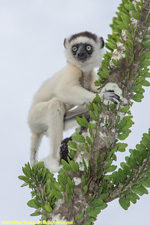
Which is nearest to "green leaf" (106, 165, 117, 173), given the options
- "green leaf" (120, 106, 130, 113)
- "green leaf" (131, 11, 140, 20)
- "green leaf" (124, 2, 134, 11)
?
"green leaf" (120, 106, 130, 113)

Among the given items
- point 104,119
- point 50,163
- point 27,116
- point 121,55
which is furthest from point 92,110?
point 27,116

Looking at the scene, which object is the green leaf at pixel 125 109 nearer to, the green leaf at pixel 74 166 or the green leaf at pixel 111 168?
the green leaf at pixel 111 168

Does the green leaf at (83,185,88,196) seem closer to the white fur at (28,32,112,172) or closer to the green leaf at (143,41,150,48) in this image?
the green leaf at (143,41,150,48)

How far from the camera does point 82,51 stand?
749 cm

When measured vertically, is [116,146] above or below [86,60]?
below

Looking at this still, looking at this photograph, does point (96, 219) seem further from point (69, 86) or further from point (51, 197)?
point (69, 86)

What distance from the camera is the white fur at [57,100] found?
237 inches

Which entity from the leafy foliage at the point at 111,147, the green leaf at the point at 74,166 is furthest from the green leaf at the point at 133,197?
the green leaf at the point at 74,166

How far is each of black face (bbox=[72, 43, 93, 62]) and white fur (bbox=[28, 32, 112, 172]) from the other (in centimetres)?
9

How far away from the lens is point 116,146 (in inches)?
142

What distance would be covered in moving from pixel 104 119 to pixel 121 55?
0.79 meters

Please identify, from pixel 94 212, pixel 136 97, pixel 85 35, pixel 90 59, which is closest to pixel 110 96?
pixel 136 97

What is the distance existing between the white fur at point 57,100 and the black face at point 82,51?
92 mm

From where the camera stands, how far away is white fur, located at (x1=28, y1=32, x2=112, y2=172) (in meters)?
6.03
